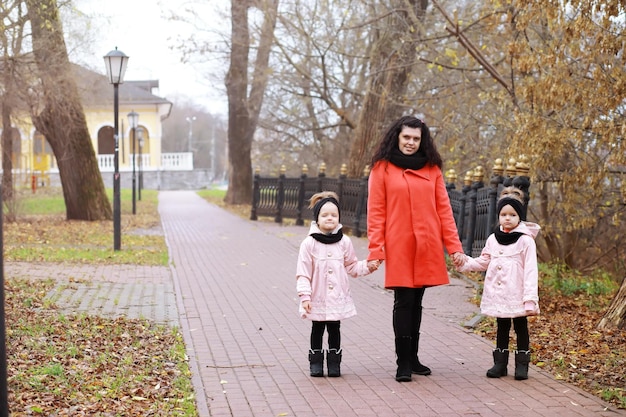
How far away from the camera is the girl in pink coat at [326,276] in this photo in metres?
6.77

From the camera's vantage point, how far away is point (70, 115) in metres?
24.5

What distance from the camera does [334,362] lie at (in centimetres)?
691

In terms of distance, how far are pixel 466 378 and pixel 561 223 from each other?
759 centimetres

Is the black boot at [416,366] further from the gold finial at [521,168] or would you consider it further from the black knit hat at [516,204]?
the gold finial at [521,168]

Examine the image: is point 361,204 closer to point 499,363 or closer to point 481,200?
point 481,200

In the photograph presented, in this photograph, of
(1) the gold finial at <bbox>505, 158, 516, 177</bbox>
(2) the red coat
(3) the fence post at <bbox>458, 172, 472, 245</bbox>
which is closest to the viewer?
(2) the red coat

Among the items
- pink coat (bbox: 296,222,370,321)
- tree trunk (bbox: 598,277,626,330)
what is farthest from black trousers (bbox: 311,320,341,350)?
tree trunk (bbox: 598,277,626,330)

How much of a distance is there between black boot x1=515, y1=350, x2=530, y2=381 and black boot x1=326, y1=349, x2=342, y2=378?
4.19ft

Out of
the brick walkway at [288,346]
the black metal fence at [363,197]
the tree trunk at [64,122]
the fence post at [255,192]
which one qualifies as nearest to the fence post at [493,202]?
the black metal fence at [363,197]

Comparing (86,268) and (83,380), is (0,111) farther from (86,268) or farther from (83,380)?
(83,380)

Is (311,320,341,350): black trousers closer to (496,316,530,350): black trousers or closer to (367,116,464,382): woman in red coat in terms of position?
(367,116,464,382): woman in red coat

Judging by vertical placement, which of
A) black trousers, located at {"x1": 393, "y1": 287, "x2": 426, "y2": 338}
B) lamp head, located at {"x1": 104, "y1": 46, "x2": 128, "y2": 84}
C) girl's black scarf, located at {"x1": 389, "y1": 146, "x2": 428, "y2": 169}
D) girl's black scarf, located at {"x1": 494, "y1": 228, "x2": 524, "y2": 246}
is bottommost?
black trousers, located at {"x1": 393, "y1": 287, "x2": 426, "y2": 338}

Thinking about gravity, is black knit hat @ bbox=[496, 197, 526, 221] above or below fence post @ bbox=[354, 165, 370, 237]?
above

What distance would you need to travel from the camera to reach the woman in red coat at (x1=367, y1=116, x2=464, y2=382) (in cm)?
670
